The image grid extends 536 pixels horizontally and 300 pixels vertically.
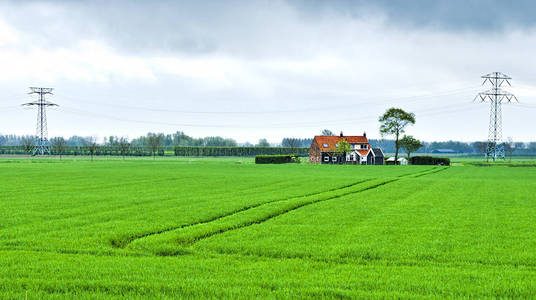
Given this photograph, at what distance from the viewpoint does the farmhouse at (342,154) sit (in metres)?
124

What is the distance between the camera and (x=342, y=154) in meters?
124

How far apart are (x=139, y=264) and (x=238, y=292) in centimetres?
345

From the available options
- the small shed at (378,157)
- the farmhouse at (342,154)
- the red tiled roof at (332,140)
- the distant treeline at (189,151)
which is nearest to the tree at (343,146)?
the farmhouse at (342,154)

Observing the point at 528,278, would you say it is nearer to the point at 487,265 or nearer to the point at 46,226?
the point at 487,265

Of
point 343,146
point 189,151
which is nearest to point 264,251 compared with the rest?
point 343,146

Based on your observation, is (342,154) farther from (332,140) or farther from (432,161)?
(432,161)

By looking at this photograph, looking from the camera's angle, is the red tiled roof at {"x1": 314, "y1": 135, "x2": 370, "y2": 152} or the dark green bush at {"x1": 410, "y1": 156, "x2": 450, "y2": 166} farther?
the red tiled roof at {"x1": 314, "y1": 135, "x2": 370, "y2": 152}

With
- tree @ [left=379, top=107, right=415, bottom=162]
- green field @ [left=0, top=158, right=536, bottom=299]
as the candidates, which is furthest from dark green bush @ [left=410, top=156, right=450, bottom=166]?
green field @ [left=0, top=158, right=536, bottom=299]

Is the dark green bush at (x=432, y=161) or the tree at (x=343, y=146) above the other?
the tree at (x=343, y=146)

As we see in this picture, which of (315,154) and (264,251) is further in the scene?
(315,154)

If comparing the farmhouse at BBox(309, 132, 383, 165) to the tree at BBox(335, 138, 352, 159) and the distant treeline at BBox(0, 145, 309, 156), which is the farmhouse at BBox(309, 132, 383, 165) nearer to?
the tree at BBox(335, 138, 352, 159)

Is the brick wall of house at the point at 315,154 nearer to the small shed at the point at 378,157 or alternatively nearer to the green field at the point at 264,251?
the small shed at the point at 378,157

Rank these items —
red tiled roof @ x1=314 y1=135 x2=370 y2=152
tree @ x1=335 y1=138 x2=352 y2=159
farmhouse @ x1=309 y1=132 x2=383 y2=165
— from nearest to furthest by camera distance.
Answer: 1. tree @ x1=335 y1=138 x2=352 y2=159
2. farmhouse @ x1=309 y1=132 x2=383 y2=165
3. red tiled roof @ x1=314 y1=135 x2=370 y2=152

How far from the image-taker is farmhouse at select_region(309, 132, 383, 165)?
408ft
